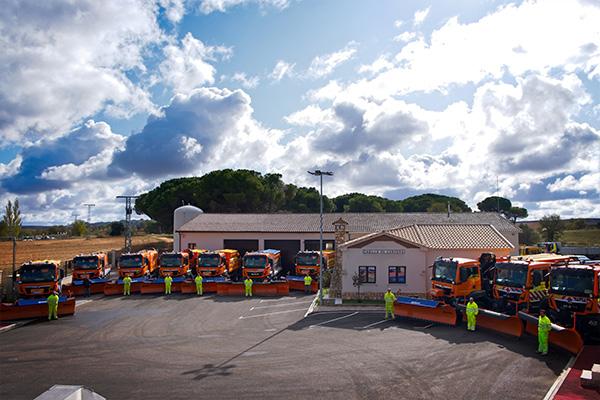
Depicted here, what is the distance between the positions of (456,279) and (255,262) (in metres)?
14.9

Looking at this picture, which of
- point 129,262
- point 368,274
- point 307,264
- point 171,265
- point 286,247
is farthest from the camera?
point 286,247

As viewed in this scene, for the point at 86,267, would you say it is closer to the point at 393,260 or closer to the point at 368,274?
the point at 368,274

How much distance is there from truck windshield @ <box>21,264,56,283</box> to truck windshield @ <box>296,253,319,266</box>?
15.7 metres

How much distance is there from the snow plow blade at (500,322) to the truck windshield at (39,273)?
2166cm

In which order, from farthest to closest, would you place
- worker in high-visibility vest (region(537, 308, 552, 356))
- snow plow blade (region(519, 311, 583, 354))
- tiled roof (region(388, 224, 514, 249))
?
1. tiled roof (region(388, 224, 514, 249))
2. worker in high-visibility vest (region(537, 308, 552, 356))
3. snow plow blade (region(519, 311, 583, 354))

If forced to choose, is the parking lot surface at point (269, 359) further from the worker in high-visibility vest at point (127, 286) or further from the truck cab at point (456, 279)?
the worker in high-visibility vest at point (127, 286)

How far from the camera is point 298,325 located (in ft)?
73.4

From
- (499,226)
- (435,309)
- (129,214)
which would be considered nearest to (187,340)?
(435,309)

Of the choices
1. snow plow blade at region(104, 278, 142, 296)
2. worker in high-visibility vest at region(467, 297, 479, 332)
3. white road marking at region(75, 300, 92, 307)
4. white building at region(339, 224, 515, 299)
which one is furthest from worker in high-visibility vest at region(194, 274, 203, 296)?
worker in high-visibility vest at region(467, 297, 479, 332)

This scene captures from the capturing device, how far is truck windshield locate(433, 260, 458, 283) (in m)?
23.8

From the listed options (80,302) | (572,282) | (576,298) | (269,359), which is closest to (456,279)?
(572,282)

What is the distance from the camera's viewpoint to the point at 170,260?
34469 mm

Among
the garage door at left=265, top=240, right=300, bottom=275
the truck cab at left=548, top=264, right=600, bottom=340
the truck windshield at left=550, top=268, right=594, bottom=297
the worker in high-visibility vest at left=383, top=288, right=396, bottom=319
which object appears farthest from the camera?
the garage door at left=265, top=240, right=300, bottom=275

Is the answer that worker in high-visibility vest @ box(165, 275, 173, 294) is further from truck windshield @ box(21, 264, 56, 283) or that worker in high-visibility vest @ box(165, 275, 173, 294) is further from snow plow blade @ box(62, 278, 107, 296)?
truck windshield @ box(21, 264, 56, 283)
